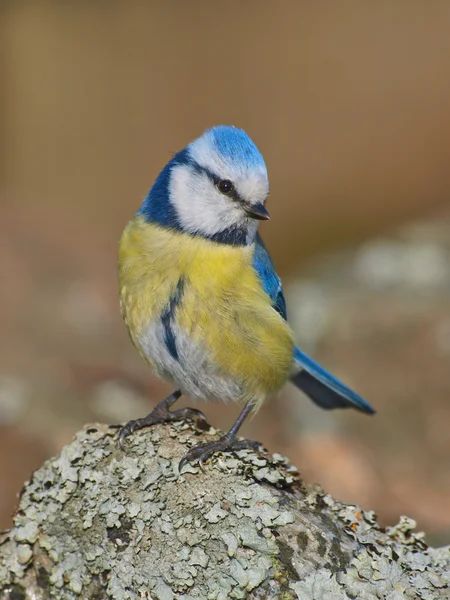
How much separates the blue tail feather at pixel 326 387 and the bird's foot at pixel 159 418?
0.68m

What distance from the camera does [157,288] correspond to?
2.88 metres

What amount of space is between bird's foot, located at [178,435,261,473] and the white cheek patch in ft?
2.56

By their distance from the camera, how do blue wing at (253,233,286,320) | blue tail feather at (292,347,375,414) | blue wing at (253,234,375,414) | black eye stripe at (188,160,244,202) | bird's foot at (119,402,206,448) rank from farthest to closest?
blue tail feather at (292,347,375,414)
blue wing at (253,234,375,414)
blue wing at (253,233,286,320)
black eye stripe at (188,160,244,202)
bird's foot at (119,402,206,448)

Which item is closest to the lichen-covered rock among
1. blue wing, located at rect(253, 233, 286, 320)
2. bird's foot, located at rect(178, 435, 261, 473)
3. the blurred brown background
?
bird's foot, located at rect(178, 435, 261, 473)

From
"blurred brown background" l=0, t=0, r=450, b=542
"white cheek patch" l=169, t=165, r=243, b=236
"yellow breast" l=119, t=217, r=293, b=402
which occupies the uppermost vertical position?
"blurred brown background" l=0, t=0, r=450, b=542

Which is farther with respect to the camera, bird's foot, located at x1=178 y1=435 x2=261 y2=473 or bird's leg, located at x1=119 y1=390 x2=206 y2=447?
bird's leg, located at x1=119 y1=390 x2=206 y2=447

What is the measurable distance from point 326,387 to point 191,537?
145 cm

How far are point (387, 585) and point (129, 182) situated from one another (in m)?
5.19

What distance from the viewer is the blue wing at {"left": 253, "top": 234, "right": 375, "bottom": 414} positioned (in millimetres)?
3193

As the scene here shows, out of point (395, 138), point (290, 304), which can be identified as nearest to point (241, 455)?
point (290, 304)

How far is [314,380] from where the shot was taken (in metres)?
3.50

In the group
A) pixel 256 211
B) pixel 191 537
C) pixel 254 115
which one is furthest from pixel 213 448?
pixel 254 115

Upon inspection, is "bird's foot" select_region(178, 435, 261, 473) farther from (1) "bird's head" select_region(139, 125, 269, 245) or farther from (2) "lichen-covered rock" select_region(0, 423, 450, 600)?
(1) "bird's head" select_region(139, 125, 269, 245)

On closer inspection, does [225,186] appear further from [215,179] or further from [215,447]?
[215,447]
